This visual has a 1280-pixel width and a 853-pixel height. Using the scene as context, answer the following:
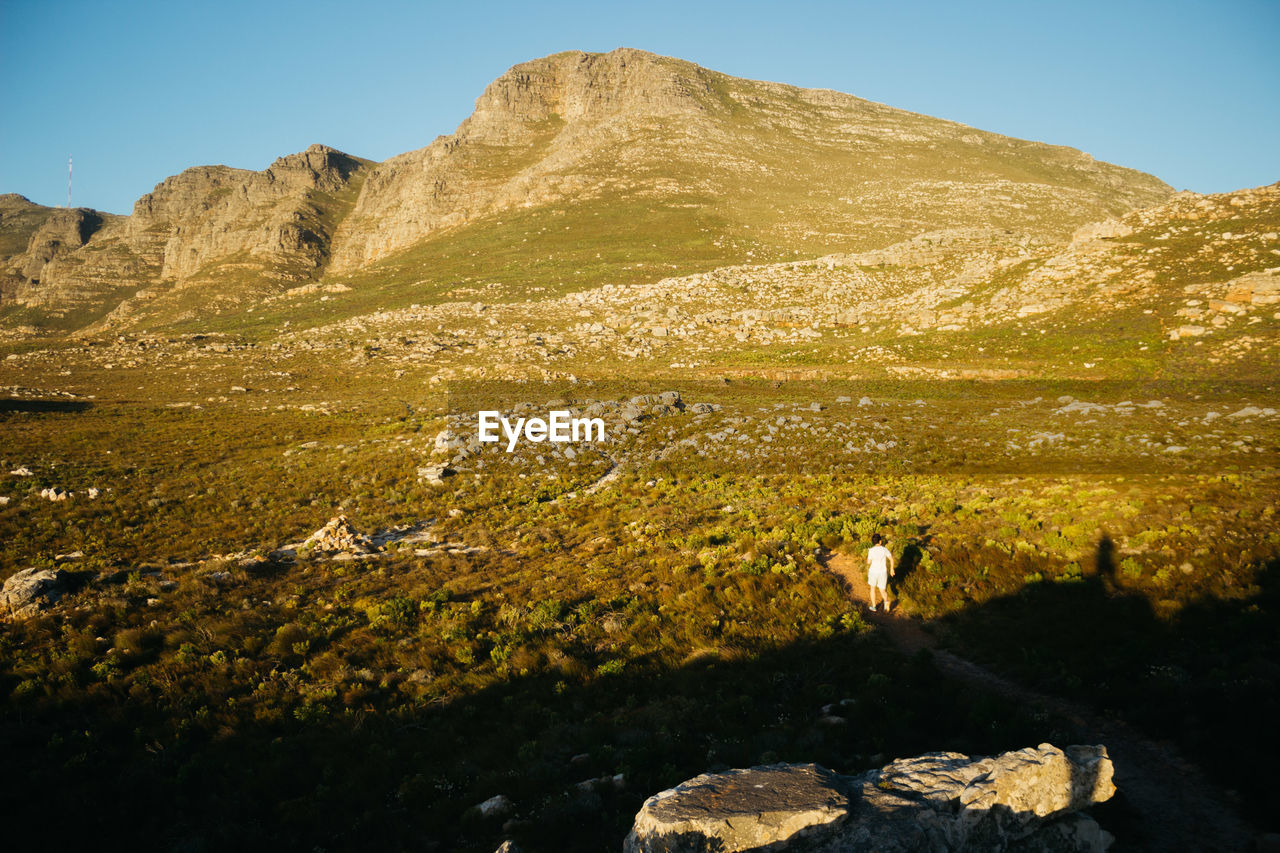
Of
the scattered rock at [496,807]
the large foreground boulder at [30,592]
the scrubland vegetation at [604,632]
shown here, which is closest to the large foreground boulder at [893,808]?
the scrubland vegetation at [604,632]

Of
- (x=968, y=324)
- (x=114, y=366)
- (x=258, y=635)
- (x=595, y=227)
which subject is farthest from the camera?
(x=595, y=227)

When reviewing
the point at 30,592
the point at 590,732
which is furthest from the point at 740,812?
the point at 30,592

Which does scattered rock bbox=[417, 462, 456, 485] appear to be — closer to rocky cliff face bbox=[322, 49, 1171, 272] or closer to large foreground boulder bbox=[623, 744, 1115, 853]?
large foreground boulder bbox=[623, 744, 1115, 853]

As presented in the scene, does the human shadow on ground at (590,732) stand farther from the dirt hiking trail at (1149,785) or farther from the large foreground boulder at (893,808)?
the large foreground boulder at (893,808)

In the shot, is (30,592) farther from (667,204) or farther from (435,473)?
(667,204)

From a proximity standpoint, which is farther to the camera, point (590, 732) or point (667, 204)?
point (667, 204)

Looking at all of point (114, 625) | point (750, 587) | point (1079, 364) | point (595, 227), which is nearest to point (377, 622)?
point (114, 625)

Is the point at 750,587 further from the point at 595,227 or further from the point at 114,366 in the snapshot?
the point at 595,227
